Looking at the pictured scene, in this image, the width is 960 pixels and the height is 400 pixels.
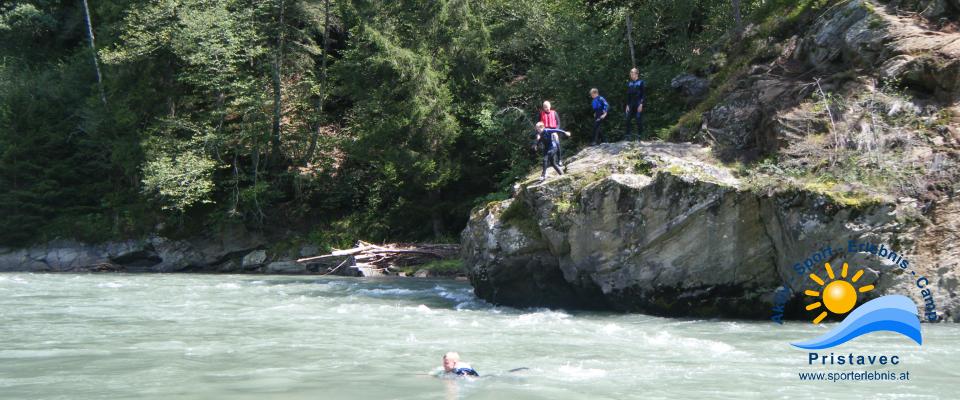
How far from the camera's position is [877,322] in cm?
1037

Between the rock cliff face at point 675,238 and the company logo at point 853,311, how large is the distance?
0.83ft

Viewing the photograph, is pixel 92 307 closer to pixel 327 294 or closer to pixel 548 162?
pixel 327 294

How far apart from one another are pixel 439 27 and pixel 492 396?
749 inches

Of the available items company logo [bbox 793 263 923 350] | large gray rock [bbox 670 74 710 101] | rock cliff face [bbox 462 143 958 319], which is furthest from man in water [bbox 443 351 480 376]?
large gray rock [bbox 670 74 710 101]

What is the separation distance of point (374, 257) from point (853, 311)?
1458cm

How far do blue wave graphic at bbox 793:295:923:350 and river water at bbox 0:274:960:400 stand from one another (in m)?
0.19

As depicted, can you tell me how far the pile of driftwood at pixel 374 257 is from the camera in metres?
22.7

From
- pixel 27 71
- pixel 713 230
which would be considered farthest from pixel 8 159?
pixel 713 230

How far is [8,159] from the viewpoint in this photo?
27.7 metres

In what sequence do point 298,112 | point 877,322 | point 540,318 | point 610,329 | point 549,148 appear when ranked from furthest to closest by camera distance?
point 298,112 → point 549,148 → point 540,318 → point 610,329 → point 877,322

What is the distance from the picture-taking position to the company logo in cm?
983

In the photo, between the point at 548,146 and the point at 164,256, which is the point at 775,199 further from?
the point at 164,256

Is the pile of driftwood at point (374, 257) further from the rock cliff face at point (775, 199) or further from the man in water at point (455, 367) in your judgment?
the man in water at point (455, 367)

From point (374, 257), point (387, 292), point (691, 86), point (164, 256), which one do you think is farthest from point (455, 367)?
point (164, 256)
